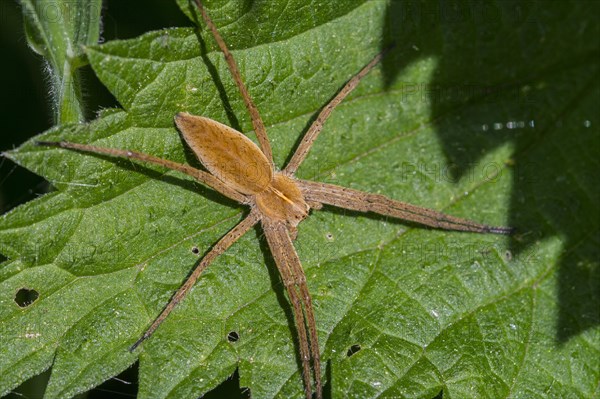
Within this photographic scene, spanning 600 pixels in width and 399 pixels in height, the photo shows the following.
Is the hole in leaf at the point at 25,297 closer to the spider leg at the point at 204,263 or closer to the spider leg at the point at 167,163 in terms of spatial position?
the spider leg at the point at 204,263

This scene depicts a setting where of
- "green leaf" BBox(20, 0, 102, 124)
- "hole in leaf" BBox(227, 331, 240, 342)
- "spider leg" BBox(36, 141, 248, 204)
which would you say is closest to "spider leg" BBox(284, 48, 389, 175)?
"spider leg" BBox(36, 141, 248, 204)

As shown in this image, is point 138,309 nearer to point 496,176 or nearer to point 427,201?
point 427,201

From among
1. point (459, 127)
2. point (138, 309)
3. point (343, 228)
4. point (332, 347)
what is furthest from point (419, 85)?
point (138, 309)

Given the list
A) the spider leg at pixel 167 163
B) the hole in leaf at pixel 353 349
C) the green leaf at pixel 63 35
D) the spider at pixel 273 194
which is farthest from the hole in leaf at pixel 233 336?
the green leaf at pixel 63 35

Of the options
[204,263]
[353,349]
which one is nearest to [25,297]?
[204,263]

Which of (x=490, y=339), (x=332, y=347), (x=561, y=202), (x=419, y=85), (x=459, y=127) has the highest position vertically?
(x=419, y=85)

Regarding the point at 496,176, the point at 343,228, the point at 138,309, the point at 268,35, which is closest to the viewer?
the point at 138,309

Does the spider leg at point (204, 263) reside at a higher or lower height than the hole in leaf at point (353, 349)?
higher
